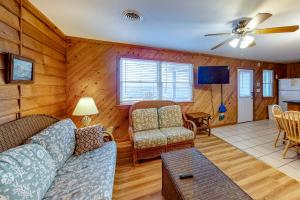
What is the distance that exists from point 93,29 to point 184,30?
1591mm

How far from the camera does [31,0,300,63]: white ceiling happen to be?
185 centimetres

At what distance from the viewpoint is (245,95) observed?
552cm

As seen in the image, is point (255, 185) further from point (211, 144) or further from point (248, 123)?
point (248, 123)

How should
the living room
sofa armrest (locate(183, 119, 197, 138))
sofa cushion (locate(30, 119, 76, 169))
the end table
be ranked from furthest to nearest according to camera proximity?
the end table → sofa armrest (locate(183, 119, 197, 138)) → sofa cushion (locate(30, 119, 76, 169)) → the living room

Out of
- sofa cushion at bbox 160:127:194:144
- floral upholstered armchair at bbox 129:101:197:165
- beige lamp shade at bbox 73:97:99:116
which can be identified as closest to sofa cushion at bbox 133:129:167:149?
floral upholstered armchair at bbox 129:101:197:165

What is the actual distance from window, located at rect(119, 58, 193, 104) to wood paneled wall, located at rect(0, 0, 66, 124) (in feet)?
4.22

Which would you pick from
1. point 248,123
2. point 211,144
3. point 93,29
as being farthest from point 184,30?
point 248,123

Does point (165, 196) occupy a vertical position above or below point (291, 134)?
below

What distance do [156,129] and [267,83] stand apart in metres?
5.62

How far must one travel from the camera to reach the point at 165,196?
5.96 feet

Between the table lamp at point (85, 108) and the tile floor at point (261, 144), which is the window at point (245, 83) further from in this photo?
the table lamp at point (85, 108)

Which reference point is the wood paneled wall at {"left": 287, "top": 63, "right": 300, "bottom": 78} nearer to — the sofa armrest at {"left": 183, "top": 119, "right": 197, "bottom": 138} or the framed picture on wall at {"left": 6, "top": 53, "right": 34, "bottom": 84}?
the sofa armrest at {"left": 183, "top": 119, "right": 197, "bottom": 138}

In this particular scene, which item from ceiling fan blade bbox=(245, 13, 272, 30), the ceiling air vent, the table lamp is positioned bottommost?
the table lamp

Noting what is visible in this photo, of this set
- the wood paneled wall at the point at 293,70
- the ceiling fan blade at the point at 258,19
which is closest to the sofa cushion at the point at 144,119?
the ceiling fan blade at the point at 258,19
